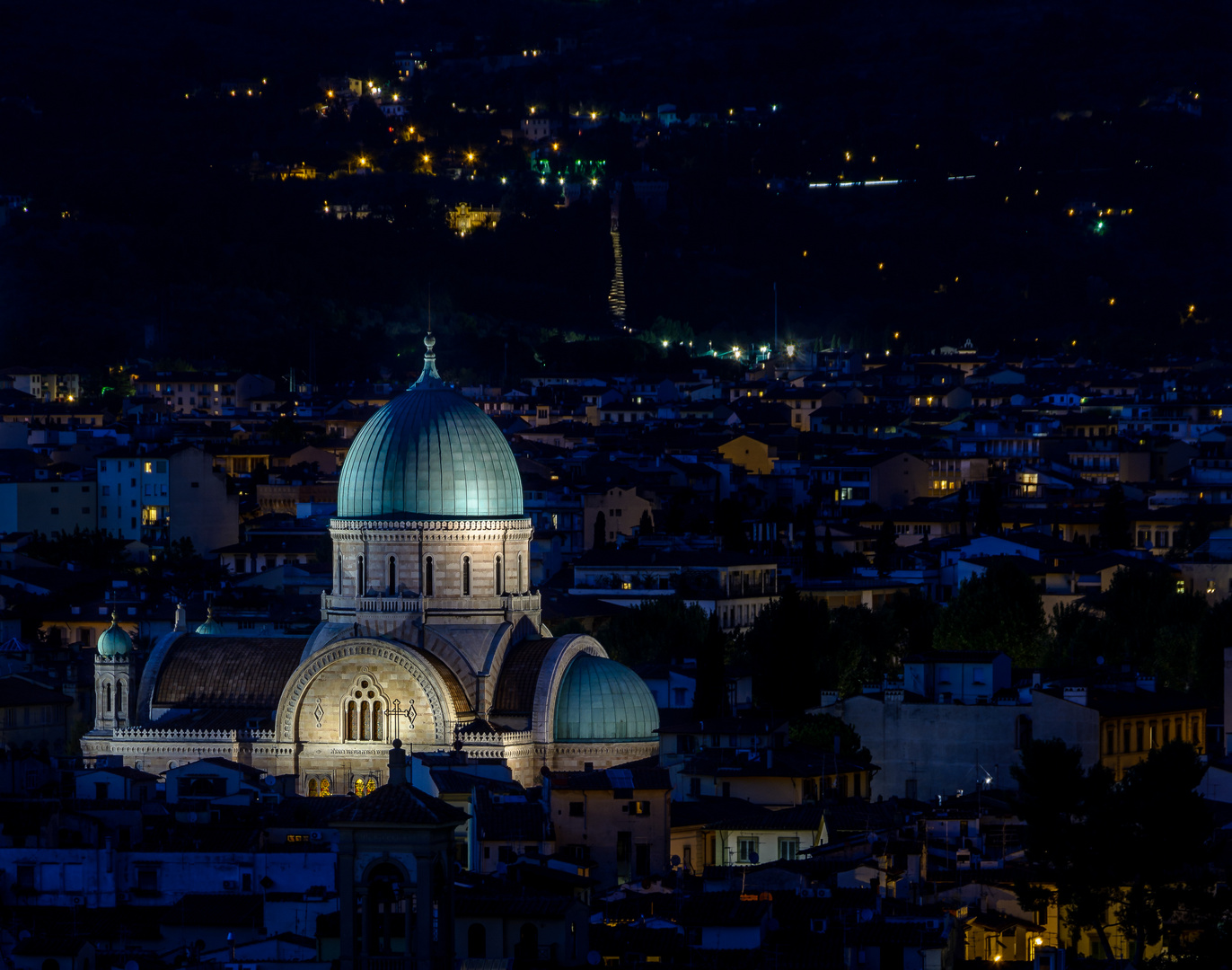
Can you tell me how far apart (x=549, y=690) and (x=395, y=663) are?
8.31 ft

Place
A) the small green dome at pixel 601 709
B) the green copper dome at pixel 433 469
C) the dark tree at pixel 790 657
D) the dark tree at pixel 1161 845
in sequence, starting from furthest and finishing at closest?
the dark tree at pixel 790 657
the green copper dome at pixel 433 469
the small green dome at pixel 601 709
the dark tree at pixel 1161 845

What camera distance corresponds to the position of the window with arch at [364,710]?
63656 millimetres

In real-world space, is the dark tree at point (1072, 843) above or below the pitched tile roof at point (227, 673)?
below

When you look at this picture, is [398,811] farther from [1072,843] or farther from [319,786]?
[319,786]

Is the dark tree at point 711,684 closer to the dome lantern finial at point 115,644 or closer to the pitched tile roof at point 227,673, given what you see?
the pitched tile roof at point 227,673

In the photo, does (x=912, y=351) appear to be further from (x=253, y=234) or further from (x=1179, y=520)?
(x=1179, y=520)

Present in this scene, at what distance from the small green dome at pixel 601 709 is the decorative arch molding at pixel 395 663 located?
1849mm

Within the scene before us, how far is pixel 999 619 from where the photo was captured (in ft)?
277

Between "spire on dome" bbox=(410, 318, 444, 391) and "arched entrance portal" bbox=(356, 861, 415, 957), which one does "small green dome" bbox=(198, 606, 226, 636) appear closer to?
"spire on dome" bbox=(410, 318, 444, 391)

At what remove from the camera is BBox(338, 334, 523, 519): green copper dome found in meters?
64.6

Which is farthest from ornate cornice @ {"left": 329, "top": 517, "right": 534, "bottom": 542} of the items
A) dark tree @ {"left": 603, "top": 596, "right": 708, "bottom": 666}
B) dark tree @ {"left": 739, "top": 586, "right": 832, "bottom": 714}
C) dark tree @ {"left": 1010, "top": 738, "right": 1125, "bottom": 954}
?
dark tree @ {"left": 603, "top": 596, "right": 708, "bottom": 666}

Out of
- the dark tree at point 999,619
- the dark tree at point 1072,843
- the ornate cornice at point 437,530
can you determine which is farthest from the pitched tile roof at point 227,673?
the dark tree at point 999,619

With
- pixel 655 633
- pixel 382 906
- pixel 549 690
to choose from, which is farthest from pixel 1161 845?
pixel 655 633

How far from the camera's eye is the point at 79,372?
168 m
